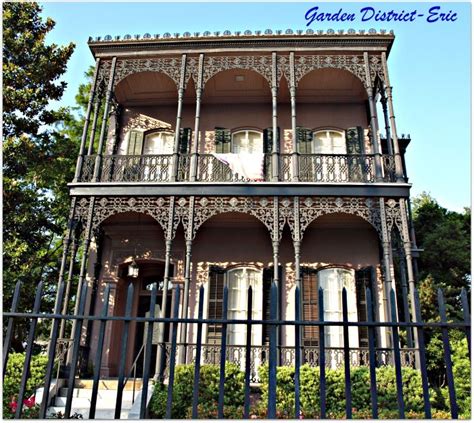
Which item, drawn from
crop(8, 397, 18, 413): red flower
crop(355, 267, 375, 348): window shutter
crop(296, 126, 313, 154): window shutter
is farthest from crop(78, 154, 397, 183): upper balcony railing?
crop(8, 397, 18, 413): red flower

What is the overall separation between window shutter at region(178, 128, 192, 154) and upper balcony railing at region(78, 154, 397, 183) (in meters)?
1.15

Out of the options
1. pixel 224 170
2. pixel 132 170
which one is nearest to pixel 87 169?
pixel 132 170

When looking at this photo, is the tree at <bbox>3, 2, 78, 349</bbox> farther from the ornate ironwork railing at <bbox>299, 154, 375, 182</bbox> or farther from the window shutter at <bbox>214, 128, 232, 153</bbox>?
the ornate ironwork railing at <bbox>299, 154, 375, 182</bbox>

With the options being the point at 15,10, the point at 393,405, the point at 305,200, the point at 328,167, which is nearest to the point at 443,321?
the point at 393,405

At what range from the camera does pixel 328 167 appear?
11.0 meters

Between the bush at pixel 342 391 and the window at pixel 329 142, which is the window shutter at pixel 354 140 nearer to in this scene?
the window at pixel 329 142

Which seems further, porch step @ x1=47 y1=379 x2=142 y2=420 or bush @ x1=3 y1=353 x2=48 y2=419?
bush @ x1=3 y1=353 x2=48 y2=419

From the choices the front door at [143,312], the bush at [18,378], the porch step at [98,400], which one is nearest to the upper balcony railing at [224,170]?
the front door at [143,312]

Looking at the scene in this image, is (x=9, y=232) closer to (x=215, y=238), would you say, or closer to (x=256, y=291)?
(x=215, y=238)

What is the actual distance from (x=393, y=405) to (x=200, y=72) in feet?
31.8

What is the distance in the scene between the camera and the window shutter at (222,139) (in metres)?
12.9

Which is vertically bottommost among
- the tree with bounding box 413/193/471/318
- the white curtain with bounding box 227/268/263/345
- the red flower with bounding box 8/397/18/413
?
the red flower with bounding box 8/397/18/413

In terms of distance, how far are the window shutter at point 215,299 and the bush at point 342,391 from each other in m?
2.62

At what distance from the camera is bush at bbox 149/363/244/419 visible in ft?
26.2
